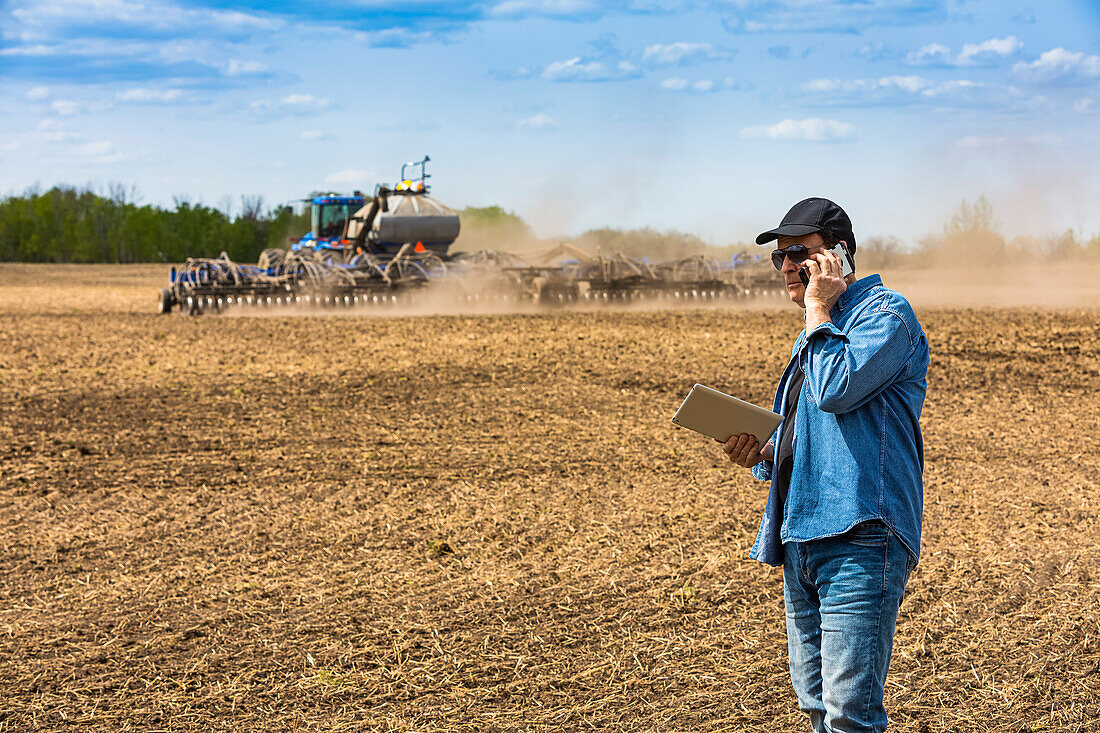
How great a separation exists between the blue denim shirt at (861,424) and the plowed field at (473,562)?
Result: 1.61 m

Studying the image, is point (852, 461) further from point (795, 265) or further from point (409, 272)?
point (409, 272)

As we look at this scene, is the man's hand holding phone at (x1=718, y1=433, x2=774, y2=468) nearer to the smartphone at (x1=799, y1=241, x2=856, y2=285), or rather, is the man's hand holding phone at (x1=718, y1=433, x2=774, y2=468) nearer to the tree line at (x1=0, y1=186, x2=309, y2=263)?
the smartphone at (x1=799, y1=241, x2=856, y2=285)

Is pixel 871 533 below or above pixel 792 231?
below

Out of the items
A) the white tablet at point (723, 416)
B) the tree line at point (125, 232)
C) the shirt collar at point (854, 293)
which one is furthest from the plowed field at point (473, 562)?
the tree line at point (125, 232)

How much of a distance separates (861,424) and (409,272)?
2149cm

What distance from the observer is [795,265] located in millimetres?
2812

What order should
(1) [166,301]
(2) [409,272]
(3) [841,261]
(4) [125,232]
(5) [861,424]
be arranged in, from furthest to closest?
(4) [125,232]
(2) [409,272]
(1) [166,301]
(3) [841,261]
(5) [861,424]

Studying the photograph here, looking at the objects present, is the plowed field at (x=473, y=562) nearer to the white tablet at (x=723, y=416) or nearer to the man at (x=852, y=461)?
the man at (x=852, y=461)

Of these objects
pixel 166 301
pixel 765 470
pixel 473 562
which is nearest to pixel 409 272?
pixel 166 301

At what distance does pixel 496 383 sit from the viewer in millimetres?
12312

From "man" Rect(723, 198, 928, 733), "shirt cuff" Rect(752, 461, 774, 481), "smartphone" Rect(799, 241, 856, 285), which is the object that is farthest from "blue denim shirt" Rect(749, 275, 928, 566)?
"shirt cuff" Rect(752, 461, 774, 481)

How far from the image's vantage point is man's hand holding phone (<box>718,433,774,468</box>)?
296 centimetres

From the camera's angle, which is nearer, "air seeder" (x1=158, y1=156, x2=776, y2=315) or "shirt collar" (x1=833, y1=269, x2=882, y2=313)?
"shirt collar" (x1=833, y1=269, x2=882, y2=313)

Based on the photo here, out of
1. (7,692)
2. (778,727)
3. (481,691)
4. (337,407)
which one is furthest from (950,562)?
(337,407)
